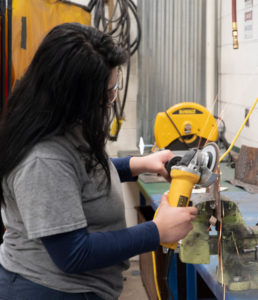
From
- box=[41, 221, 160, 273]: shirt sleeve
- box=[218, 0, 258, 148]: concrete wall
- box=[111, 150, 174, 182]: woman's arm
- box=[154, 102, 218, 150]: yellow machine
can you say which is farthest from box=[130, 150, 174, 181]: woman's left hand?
box=[218, 0, 258, 148]: concrete wall

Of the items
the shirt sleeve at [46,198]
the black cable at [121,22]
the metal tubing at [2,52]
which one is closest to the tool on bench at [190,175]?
the shirt sleeve at [46,198]

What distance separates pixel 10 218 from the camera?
1.13 meters

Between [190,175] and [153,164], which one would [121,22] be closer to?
[153,164]

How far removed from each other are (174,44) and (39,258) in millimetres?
2295

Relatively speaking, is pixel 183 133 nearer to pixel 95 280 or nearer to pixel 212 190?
pixel 212 190

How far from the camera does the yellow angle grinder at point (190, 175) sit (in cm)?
108

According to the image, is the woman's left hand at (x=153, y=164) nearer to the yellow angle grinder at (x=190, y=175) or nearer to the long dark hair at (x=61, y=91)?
the yellow angle grinder at (x=190, y=175)

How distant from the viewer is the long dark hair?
38.3 inches

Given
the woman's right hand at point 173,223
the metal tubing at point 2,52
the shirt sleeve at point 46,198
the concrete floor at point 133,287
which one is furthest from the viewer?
the concrete floor at point 133,287

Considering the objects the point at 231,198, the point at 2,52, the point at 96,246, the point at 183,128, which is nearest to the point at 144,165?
the point at 96,246

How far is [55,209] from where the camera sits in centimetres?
96

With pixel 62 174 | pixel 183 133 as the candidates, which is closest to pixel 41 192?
pixel 62 174

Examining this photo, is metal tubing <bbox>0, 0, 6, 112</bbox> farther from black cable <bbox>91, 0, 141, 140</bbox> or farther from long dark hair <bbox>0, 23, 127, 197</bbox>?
long dark hair <bbox>0, 23, 127, 197</bbox>

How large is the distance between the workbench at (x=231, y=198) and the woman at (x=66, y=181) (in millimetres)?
170
